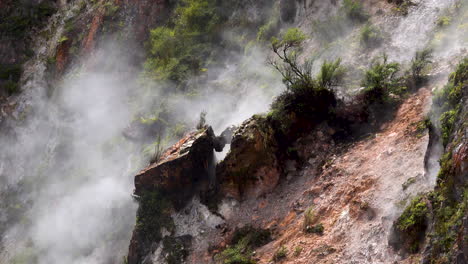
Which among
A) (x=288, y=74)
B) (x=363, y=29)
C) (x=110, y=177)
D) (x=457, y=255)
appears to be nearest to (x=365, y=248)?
(x=457, y=255)

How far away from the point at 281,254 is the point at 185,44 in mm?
11013

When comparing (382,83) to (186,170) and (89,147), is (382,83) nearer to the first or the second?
(186,170)

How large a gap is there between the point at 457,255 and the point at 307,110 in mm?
6033

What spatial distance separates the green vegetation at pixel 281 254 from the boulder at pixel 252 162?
92.5 inches

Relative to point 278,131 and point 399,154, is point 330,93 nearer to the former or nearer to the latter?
point 278,131

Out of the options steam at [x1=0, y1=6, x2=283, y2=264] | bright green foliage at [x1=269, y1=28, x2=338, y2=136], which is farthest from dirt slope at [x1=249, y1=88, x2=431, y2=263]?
steam at [x1=0, y1=6, x2=283, y2=264]

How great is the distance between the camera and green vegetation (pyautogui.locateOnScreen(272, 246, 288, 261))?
785 centimetres

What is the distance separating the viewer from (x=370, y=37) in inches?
462

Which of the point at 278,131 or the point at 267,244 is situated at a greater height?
the point at 278,131

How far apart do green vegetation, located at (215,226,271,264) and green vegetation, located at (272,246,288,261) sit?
69 cm

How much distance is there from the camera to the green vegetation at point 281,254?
785 cm

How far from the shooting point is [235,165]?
10516 mm

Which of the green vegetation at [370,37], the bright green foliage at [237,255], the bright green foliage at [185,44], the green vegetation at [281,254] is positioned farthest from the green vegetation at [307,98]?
the bright green foliage at [185,44]

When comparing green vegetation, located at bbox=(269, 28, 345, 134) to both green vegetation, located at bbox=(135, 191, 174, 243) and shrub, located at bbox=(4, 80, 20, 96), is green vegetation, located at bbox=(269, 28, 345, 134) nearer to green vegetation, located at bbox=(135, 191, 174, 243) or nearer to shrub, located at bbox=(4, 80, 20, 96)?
green vegetation, located at bbox=(135, 191, 174, 243)
